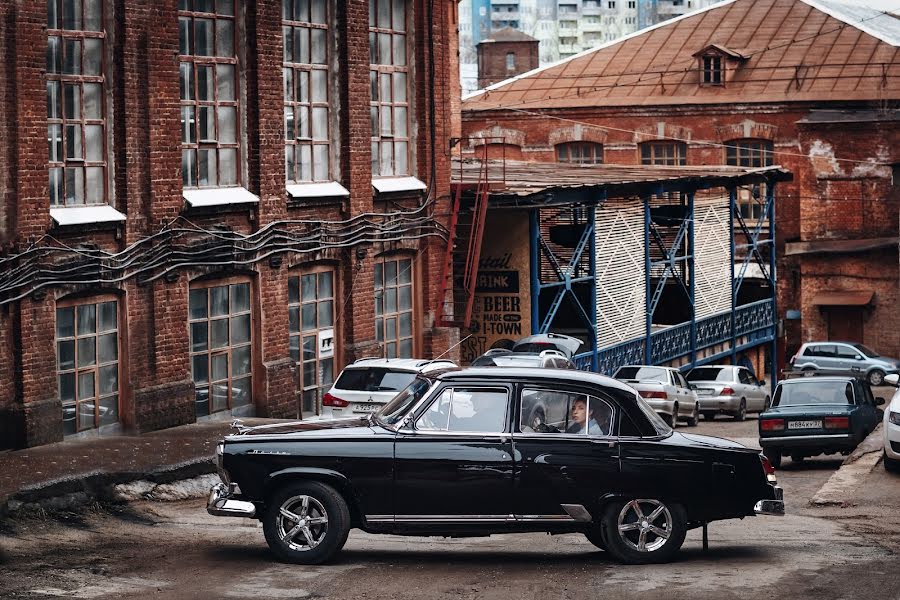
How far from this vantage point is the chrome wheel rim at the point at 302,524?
40.5 ft

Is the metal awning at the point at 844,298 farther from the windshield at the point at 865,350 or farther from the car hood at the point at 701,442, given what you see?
the car hood at the point at 701,442

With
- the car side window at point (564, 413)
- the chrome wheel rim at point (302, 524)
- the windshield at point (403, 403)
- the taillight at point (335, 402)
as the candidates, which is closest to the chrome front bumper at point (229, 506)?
the chrome wheel rim at point (302, 524)

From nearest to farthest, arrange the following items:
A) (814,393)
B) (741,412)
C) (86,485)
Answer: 1. (86,485)
2. (814,393)
3. (741,412)

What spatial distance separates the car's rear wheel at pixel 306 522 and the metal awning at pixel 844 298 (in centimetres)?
4021

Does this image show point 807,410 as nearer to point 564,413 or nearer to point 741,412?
point 564,413

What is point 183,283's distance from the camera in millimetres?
22484

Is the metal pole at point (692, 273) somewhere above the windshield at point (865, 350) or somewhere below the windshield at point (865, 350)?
above

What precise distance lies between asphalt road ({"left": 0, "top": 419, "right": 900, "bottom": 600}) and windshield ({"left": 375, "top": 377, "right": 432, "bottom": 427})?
1.21 meters

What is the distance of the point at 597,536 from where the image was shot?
42.1 feet

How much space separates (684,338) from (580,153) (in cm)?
1777

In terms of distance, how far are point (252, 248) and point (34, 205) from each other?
4.73 m

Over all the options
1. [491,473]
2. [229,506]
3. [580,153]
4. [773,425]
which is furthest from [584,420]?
[580,153]

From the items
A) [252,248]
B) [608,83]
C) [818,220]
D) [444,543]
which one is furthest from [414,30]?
[608,83]

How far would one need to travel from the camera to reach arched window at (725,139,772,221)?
5275 centimetres
